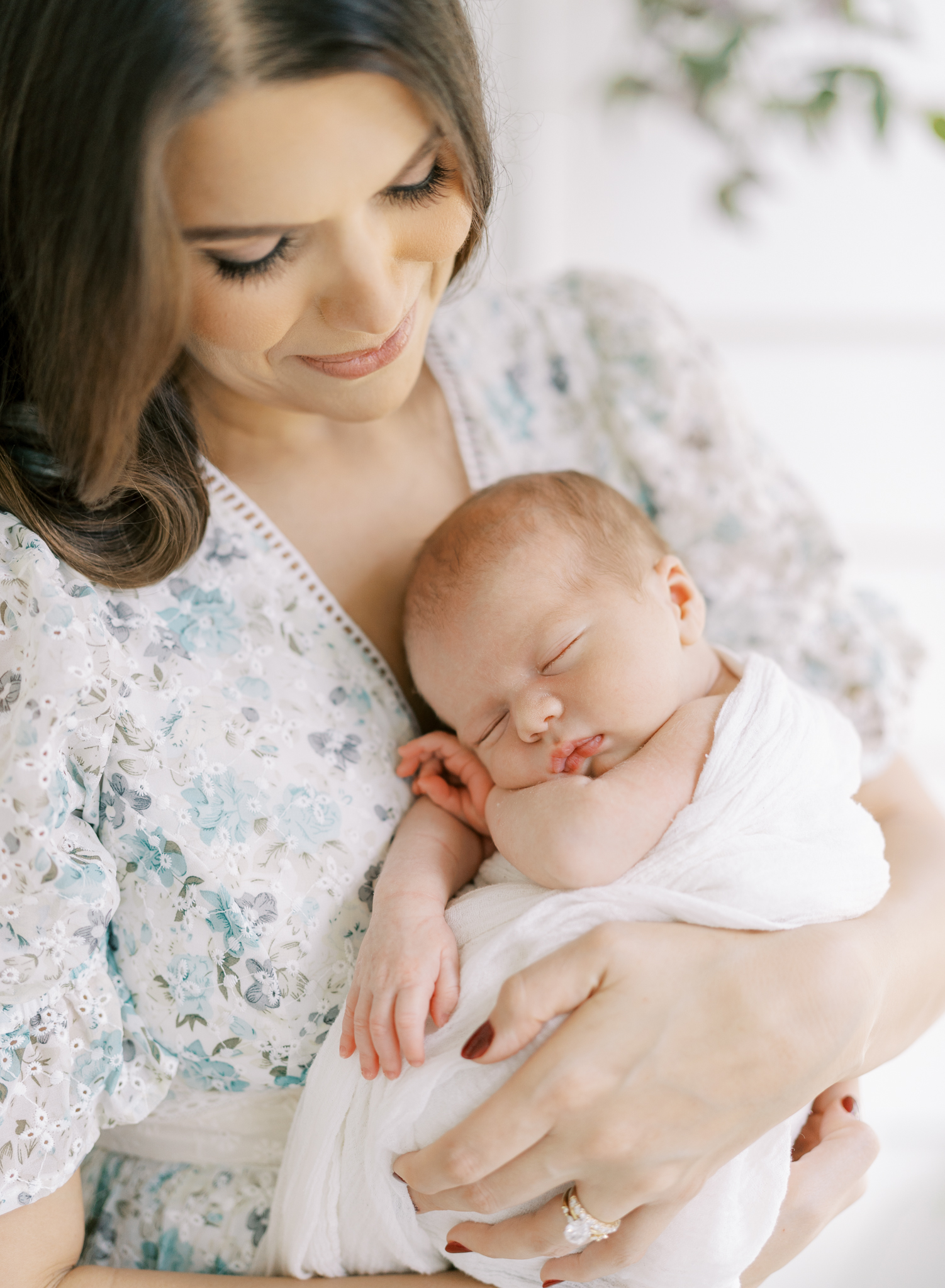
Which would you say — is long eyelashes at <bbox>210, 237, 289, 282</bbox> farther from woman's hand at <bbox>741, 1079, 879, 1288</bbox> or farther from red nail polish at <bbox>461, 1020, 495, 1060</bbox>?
woman's hand at <bbox>741, 1079, 879, 1288</bbox>

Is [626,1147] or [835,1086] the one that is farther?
[835,1086]

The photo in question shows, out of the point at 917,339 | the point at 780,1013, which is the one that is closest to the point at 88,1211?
the point at 780,1013

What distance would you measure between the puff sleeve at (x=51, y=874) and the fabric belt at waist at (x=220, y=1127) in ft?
0.42

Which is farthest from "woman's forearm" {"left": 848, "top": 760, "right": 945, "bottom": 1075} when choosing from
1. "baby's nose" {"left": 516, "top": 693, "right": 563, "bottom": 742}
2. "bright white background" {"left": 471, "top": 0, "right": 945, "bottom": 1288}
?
"bright white background" {"left": 471, "top": 0, "right": 945, "bottom": 1288}

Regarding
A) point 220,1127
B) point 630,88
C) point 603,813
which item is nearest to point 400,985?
point 603,813

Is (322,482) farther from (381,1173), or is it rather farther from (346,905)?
(381,1173)

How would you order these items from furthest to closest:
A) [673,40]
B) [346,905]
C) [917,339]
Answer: [917,339] < [673,40] < [346,905]

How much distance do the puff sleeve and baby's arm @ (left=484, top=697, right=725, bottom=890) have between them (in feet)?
1.22

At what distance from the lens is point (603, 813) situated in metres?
0.85

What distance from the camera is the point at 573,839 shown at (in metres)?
0.84

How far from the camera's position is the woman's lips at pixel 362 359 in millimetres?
923

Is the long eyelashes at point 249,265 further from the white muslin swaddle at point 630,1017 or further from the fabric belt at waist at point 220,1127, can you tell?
the fabric belt at waist at point 220,1127

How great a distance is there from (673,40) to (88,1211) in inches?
93.3

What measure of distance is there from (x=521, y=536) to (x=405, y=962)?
43 cm
